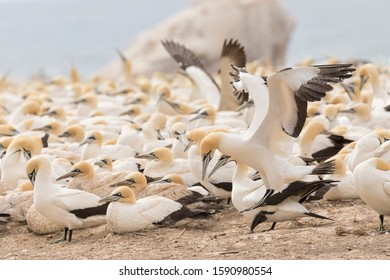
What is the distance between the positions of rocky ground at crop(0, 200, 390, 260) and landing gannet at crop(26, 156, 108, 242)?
0.41ft

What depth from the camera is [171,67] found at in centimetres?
2772

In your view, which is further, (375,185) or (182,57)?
(182,57)

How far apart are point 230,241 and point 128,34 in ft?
334

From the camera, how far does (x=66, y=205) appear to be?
8.20 meters

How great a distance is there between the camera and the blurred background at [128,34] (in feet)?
230

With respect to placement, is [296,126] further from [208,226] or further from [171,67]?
[171,67]

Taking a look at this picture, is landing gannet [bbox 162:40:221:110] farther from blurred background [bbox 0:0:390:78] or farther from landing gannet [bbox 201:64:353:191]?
blurred background [bbox 0:0:390:78]

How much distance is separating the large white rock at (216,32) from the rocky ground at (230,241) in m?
18.0

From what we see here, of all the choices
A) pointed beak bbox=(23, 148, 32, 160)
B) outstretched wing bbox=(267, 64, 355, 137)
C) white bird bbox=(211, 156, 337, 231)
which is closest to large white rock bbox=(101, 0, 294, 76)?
pointed beak bbox=(23, 148, 32, 160)

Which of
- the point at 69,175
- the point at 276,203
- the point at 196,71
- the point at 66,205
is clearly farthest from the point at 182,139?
the point at 196,71

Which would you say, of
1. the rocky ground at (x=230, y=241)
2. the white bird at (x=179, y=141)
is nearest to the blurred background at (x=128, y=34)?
the white bird at (x=179, y=141)

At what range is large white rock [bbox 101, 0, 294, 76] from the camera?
88.0ft

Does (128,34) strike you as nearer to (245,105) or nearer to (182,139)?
(245,105)
